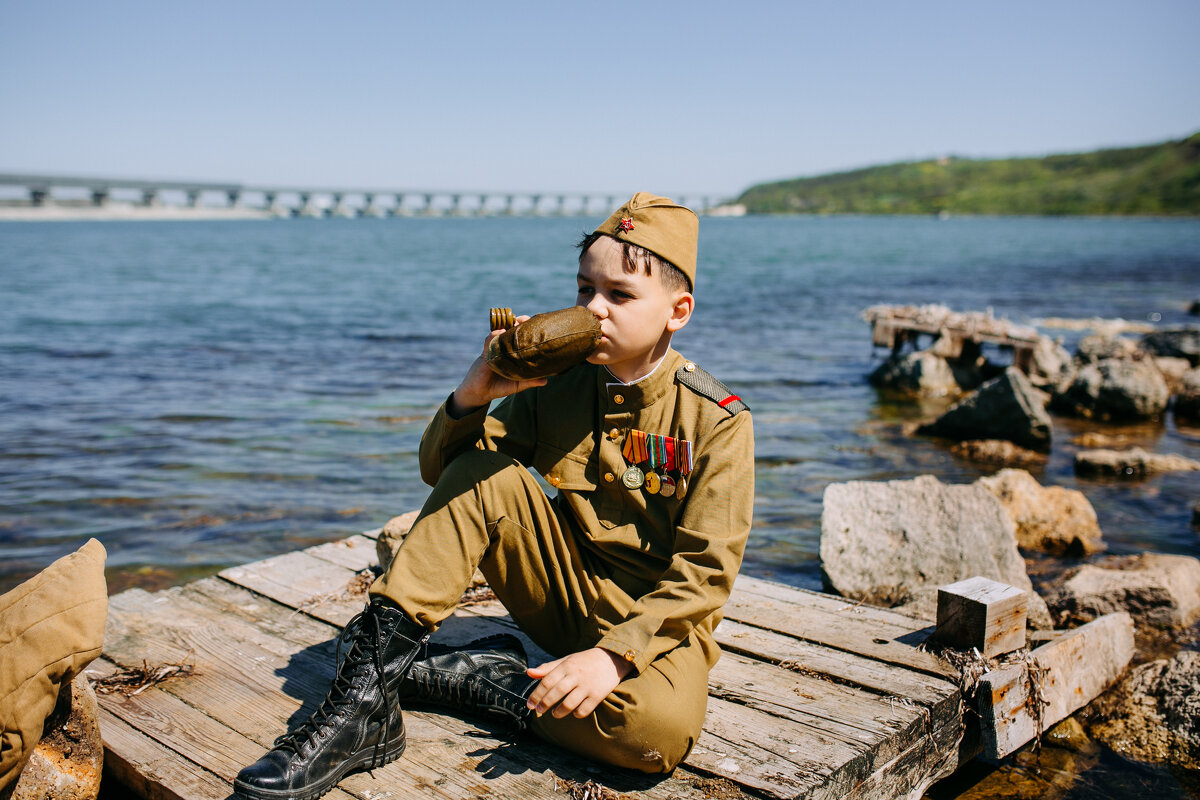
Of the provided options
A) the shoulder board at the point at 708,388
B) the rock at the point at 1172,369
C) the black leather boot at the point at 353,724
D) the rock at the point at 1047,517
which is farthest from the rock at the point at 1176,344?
the black leather boot at the point at 353,724

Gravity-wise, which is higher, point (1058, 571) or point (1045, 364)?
point (1045, 364)

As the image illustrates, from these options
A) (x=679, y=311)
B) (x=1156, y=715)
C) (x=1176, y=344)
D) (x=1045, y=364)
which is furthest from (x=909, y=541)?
(x=1176, y=344)

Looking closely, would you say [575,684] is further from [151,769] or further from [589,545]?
[151,769]

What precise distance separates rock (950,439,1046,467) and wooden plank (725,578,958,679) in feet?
18.4

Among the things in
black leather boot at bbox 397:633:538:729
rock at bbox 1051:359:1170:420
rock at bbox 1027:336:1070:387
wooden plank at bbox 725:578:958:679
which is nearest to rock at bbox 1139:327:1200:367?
rock at bbox 1027:336:1070:387

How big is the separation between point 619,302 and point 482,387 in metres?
0.50

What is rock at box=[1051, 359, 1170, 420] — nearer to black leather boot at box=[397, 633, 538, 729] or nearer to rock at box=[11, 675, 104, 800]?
black leather boot at box=[397, 633, 538, 729]

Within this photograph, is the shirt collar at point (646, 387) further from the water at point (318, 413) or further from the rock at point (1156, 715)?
the rock at point (1156, 715)

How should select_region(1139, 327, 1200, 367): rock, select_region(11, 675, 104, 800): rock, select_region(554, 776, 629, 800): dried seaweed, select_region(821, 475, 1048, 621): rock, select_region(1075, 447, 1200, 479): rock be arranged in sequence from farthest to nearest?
select_region(1139, 327, 1200, 367): rock, select_region(1075, 447, 1200, 479): rock, select_region(821, 475, 1048, 621): rock, select_region(11, 675, 104, 800): rock, select_region(554, 776, 629, 800): dried seaweed

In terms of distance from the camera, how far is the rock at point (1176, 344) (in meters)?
13.9

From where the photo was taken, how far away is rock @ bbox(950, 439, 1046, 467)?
8797 mm

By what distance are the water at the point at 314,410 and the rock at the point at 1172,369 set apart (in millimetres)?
3135

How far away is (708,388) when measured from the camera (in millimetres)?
2752

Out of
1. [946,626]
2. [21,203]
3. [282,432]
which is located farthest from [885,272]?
[21,203]
